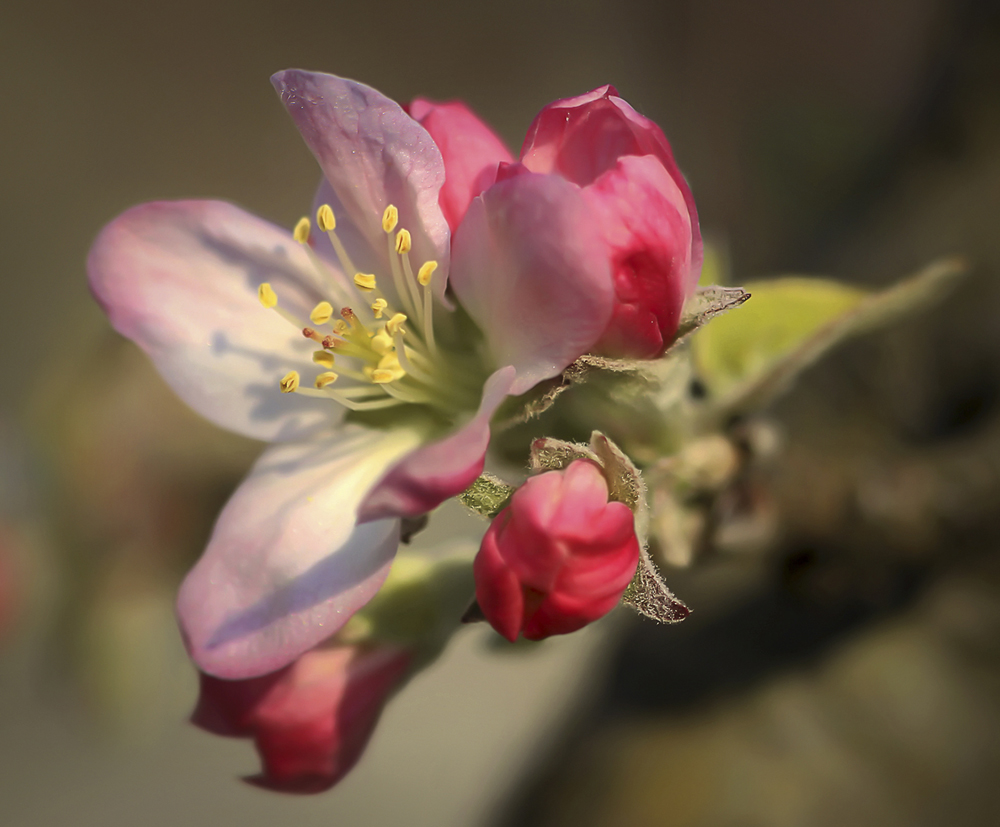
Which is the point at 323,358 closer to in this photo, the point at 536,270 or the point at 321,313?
the point at 321,313

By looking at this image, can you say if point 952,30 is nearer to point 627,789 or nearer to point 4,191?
point 627,789

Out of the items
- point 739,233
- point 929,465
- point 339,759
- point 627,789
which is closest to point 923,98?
point 739,233

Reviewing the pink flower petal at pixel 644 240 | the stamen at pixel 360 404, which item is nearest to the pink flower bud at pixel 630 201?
the pink flower petal at pixel 644 240

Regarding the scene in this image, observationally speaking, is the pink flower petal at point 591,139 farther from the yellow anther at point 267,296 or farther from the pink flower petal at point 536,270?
the yellow anther at point 267,296

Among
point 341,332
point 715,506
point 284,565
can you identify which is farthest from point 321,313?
point 715,506

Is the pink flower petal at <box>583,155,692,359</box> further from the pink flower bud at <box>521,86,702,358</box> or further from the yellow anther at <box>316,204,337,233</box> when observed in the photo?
the yellow anther at <box>316,204,337,233</box>
